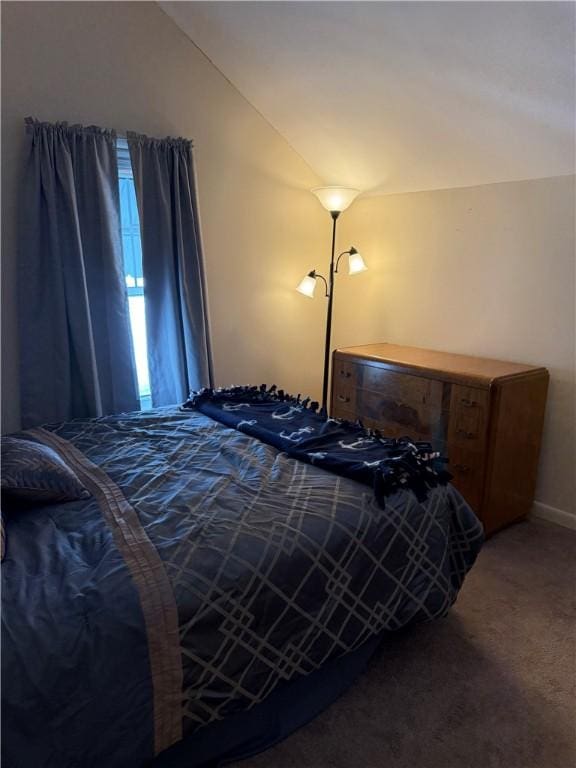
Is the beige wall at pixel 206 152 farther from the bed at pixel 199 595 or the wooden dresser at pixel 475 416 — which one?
the bed at pixel 199 595

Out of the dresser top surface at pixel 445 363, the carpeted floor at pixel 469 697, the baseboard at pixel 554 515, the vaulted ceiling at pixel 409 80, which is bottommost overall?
the carpeted floor at pixel 469 697

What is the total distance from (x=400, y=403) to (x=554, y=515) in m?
0.99

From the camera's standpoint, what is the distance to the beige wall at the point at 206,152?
8.34ft

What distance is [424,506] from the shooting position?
1762 mm

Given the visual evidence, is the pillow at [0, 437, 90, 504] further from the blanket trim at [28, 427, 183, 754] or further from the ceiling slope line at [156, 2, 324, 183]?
the ceiling slope line at [156, 2, 324, 183]

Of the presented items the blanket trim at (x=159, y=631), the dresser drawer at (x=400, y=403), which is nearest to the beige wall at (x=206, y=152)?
the dresser drawer at (x=400, y=403)

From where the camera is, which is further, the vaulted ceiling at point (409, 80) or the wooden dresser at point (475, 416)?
the wooden dresser at point (475, 416)

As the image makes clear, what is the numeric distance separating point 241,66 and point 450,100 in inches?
49.6

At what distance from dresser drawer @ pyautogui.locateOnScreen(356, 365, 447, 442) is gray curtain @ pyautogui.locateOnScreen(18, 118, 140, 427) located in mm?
1397

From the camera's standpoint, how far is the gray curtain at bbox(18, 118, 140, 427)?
258cm

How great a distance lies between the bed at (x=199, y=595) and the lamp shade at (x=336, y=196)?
6.18ft

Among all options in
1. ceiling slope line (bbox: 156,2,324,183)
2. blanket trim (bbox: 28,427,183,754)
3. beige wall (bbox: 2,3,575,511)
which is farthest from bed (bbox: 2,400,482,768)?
ceiling slope line (bbox: 156,2,324,183)

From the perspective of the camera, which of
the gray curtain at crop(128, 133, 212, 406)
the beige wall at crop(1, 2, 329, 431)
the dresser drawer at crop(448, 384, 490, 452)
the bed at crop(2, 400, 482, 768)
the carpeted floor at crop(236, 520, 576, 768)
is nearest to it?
the bed at crop(2, 400, 482, 768)

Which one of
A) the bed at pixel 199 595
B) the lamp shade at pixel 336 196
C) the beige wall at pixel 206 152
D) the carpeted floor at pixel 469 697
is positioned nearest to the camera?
the bed at pixel 199 595
